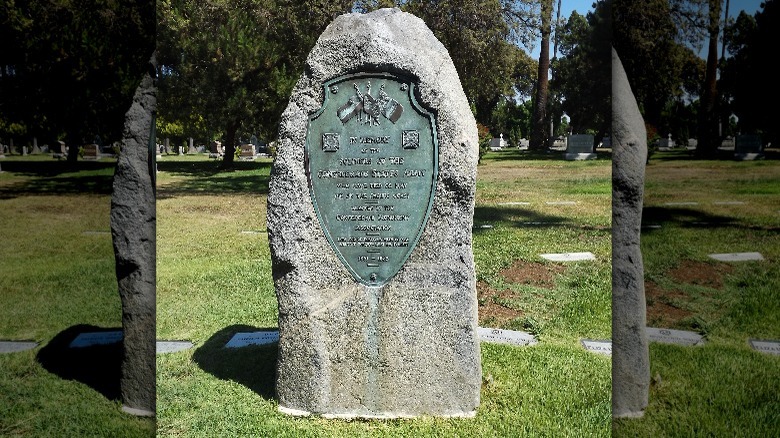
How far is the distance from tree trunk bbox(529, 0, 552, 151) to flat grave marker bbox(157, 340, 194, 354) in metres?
13.0

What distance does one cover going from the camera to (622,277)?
409 cm

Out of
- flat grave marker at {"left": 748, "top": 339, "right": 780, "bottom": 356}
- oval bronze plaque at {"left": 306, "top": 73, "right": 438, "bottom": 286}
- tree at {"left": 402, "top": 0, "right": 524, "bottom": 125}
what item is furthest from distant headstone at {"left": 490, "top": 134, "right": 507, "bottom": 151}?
oval bronze plaque at {"left": 306, "top": 73, "right": 438, "bottom": 286}

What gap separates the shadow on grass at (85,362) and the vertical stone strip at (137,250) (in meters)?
0.25

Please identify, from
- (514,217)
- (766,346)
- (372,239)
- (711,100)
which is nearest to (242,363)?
(372,239)

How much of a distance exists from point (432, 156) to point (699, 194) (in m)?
4.44

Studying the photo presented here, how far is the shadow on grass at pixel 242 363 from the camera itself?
14.2ft

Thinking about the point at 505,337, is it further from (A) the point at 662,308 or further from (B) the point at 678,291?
(B) the point at 678,291

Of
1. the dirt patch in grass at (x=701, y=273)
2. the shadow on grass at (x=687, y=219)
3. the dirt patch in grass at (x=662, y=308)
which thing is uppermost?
the shadow on grass at (x=687, y=219)

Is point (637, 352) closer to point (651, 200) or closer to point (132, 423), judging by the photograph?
point (132, 423)

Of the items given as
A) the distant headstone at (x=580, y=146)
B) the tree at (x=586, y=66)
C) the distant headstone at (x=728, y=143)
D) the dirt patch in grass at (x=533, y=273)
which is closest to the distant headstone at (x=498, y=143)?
the distant headstone at (x=580, y=146)

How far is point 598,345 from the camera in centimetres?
525

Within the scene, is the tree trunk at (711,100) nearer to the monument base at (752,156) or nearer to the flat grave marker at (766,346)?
the monument base at (752,156)

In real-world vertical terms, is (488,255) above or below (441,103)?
below

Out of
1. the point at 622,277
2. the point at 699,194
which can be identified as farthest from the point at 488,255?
the point at 622,277
